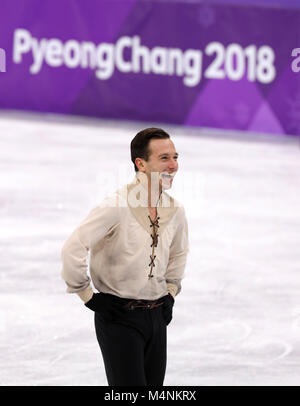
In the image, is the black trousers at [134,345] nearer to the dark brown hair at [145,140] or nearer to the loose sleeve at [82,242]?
the loose sleeve at [82,242]

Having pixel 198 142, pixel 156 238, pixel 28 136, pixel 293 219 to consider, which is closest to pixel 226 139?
pixel 198 142

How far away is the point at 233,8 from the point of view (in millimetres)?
14117

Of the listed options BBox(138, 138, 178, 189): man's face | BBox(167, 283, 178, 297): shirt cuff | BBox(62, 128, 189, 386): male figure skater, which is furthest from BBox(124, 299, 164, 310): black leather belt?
BBox(138, 138, 178, 189): man's face

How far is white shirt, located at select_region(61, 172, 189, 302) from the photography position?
11.7 ft

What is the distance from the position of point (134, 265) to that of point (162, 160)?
40 centimetres

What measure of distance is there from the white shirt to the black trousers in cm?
8

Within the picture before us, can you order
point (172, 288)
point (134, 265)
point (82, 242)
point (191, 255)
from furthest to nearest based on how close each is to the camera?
point (191, 255) → point (172, 288) → point (134, 265) → point (82, 242)

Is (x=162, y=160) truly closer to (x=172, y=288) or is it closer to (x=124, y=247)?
(x=124, y=247)

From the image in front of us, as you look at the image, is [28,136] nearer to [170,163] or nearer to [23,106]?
[23,106]

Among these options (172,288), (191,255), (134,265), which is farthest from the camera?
(191,255)

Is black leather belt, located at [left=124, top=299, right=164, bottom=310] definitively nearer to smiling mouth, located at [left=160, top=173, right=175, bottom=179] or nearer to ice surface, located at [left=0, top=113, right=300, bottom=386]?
smiling mouth, located at [left=160, top=173, right=175, bottom=179]

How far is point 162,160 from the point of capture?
365cm

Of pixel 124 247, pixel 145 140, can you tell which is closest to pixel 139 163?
pixel 145 140
